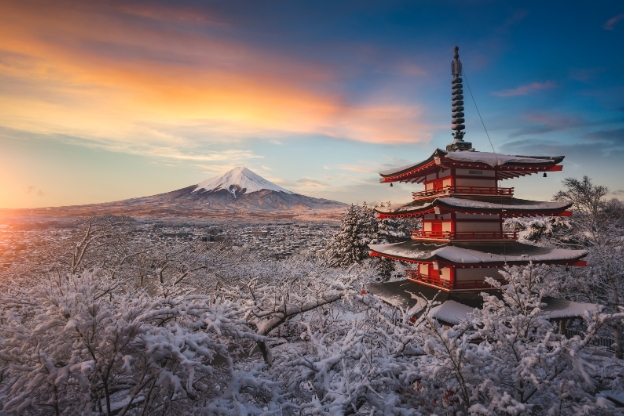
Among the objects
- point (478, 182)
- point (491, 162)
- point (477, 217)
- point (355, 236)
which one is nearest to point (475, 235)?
point (477, 217)

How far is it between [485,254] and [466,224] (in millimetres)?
1773

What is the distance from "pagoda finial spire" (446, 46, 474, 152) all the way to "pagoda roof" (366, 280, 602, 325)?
6941 mm

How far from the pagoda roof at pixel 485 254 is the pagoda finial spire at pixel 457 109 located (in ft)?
16.0

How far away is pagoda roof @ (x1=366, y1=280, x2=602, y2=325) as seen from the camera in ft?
38.3

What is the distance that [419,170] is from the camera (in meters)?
15.2

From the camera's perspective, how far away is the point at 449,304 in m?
12.5

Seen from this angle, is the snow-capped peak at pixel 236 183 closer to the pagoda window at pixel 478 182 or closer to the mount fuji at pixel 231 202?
the mount fuji at pixel 231 202

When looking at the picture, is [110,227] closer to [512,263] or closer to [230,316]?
[230,316]

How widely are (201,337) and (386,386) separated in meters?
3.56

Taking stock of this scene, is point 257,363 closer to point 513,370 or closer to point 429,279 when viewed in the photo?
point 513,370

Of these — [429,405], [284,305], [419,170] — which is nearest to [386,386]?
[429,405]

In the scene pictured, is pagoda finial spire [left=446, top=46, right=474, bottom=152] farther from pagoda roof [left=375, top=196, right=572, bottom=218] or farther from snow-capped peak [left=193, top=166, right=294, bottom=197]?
snow-capped peak [left=193, top=166, right=294, bottom=197]

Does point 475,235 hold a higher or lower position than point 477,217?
lower

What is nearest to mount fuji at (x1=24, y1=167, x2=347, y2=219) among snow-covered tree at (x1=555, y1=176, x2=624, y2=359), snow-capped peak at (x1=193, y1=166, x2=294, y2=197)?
snow-capped peak at (x1=193, y1=166, x2=294, y2=197)
